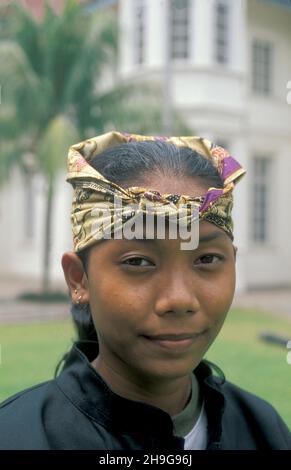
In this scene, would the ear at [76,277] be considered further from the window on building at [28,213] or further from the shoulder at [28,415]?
the window on building at [28,213]

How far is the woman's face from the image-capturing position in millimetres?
1020

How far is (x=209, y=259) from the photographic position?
109 cm

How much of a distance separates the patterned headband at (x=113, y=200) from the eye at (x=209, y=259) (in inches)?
2.3

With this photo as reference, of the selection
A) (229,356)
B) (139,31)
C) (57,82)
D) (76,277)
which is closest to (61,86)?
(57,82)

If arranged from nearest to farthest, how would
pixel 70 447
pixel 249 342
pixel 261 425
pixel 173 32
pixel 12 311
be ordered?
1. pixel 70 447
2. pixel 261 425
3. pixel 249 342
4. pixel 12 311
5. pixel 173 32

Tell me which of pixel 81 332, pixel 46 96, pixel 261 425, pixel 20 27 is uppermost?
pixel 20 27

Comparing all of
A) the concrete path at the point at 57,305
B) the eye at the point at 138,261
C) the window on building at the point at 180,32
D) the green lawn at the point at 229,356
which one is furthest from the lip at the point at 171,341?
the window on building at the point at 180,32

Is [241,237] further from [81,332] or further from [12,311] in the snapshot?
[81,332]

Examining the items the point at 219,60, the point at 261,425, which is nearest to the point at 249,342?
the point at 261,425

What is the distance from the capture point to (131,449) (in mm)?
1093

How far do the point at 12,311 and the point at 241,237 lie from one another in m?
4.40

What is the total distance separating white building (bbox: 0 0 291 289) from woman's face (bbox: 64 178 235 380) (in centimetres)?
951

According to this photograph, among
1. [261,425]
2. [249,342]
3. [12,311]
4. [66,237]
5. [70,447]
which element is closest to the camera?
[70,447]

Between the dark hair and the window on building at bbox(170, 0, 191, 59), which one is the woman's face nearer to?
the dark hair
